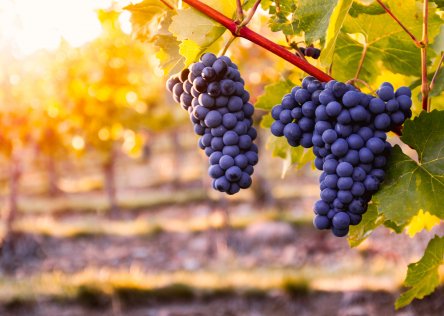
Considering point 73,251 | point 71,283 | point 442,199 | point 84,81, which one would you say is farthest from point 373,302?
point 84,81

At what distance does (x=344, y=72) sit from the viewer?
4.16ft

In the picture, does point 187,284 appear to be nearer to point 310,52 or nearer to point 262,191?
point 262,191

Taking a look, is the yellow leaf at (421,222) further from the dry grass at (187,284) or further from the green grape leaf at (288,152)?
the dry grass at (187,284)

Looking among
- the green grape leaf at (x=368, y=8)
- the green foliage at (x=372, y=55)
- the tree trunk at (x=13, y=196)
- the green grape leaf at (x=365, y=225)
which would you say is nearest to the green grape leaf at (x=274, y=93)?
the green foliage at (x=372, y=55)

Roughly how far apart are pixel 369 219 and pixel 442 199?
0.79ft

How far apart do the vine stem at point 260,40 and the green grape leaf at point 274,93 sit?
256 millimetres

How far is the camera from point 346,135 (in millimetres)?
878

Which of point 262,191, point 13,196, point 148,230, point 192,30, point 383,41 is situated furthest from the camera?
point 262,191

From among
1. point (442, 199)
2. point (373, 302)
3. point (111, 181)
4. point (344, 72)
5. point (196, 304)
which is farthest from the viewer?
point (111, 181)

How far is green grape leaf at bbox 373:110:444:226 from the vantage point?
0.90 meters

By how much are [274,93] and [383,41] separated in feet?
0.91

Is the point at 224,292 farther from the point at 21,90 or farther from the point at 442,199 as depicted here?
the point at 21,90

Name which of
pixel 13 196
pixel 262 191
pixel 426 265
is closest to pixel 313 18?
pixel 426 265

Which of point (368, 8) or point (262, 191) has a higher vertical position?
point (368, 8)
